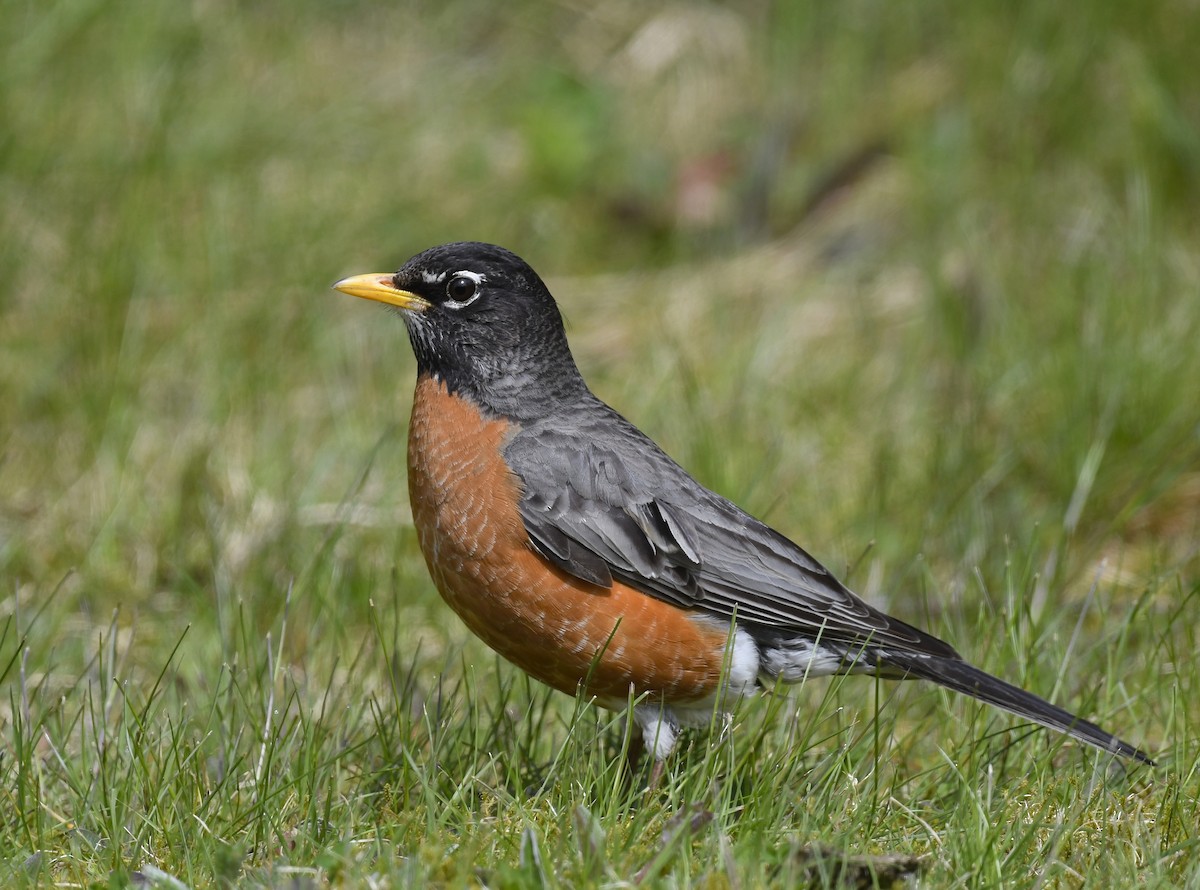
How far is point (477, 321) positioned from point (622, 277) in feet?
11.2

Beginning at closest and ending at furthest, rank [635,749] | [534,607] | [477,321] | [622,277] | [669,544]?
[534,607]
[669,544]
[635,749]
[477,321]
[622,277]

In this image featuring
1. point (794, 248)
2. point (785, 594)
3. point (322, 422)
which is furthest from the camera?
point (794, 248)

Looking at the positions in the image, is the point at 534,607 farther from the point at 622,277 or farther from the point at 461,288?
the point at 622,277

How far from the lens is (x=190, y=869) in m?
3.12

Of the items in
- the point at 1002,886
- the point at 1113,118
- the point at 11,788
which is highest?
the point at 1113,118

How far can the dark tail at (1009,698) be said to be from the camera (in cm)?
370

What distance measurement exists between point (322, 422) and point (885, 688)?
9.36 ft

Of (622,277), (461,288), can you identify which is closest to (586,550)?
(461,288)

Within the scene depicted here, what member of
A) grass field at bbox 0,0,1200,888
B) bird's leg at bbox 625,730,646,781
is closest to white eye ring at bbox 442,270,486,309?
grass field at bbox 0,0,1200,888

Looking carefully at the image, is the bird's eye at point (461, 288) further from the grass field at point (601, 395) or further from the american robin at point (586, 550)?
the grass field at point (601, 395)

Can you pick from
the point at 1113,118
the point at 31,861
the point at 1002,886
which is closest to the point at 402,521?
the point at 31,861

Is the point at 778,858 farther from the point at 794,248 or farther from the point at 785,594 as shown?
the point at 794,248

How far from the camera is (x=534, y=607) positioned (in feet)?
13.1

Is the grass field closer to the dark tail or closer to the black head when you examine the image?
the dark tail
